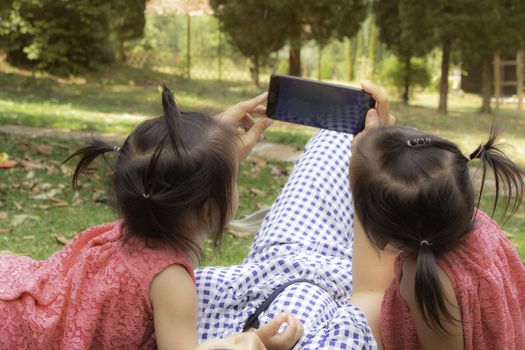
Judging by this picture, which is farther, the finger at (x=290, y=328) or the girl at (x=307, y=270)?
the girl at (x=307, y=270)

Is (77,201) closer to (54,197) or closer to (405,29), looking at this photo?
(54,197)

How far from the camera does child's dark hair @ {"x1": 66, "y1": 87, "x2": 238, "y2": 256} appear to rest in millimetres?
1929

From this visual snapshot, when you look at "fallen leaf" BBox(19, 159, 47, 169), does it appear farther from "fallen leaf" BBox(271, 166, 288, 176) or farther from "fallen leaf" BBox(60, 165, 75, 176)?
"fallen leaf" BBox(271, 166, 288, 176)

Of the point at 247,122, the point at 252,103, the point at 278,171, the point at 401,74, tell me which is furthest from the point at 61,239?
the point at 401,74

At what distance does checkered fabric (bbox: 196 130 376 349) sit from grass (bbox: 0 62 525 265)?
0.16m

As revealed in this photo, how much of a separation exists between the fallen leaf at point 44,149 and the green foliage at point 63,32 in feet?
18.5

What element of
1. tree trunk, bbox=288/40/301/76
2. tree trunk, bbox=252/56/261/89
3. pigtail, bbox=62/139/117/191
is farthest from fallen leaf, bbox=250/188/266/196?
tree trunk, bbox=252/56/261/89

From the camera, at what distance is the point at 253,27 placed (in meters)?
13.6

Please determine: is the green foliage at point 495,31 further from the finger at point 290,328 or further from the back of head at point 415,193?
the finger at point 290,328

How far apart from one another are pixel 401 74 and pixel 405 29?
213cm

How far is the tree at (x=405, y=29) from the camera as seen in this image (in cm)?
1273

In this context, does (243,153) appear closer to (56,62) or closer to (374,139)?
(374,139)

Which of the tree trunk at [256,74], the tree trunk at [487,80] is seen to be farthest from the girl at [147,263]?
the tree trunk at [256,74]

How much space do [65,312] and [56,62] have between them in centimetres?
1125
